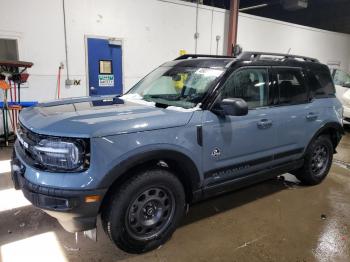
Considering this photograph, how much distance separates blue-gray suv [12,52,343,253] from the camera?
203 cm

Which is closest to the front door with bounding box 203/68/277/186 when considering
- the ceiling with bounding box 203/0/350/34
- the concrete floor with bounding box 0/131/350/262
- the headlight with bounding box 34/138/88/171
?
the concrete floor with bounding box 0/131/350/262

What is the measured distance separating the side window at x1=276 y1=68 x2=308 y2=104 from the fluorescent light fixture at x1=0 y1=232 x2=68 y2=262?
2605mm

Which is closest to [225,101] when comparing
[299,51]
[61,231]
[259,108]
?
[259,108]

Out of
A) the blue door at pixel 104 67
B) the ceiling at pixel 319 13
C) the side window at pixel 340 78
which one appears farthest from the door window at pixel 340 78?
the ceiling at pixel 319 13

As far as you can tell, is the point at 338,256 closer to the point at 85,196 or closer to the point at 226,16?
the point at 85,196

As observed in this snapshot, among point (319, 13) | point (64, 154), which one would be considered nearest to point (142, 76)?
point (64, 154)

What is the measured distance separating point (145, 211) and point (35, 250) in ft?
3.20

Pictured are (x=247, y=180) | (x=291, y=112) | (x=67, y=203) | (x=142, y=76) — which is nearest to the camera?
(x=67, y=203)

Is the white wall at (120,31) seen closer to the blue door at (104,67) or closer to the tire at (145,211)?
the blue door at (104,67)

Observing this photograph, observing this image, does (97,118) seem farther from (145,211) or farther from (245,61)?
(245,61)

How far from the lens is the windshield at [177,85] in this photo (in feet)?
9.08

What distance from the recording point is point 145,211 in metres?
2.44

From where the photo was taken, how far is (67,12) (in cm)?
630

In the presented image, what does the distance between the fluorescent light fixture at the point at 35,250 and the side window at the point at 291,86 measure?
261cm
